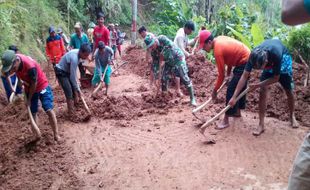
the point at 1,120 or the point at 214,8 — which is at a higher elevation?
the point at 214,8

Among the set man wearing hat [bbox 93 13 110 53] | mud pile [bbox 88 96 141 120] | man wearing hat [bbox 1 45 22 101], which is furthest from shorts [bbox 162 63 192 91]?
man wearing hat [bbox 1 45 22 101]

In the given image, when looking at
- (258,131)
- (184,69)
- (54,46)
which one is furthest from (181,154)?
(54,46)

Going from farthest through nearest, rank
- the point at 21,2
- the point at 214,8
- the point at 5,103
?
the point at 214,8, the point at 21,2, the point at 5,103

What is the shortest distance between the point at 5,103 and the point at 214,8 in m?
13.2

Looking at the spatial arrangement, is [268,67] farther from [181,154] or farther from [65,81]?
[65,81]

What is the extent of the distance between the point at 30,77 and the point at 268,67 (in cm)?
350

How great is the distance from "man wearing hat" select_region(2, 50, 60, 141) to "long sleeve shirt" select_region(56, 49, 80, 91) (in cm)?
88

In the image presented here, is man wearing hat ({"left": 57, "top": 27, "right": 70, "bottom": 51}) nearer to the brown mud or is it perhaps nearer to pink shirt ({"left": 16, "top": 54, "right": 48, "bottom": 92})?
the brown mud

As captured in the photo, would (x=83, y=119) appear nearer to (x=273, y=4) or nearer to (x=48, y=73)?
(x=48, y=73)

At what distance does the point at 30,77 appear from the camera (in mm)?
4734

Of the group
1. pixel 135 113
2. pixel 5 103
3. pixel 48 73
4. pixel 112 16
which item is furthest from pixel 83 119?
pixel 112 16

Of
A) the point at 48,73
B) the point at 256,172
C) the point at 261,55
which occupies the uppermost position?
the point at 261,55

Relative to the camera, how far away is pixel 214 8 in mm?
17625

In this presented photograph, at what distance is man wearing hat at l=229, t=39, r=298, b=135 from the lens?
14.4 feet
